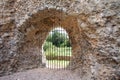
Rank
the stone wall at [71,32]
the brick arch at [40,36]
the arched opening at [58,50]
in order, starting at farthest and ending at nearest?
the arched opening at [58,50]
the brick arch at [40,36]
the stone wall at [71,32]

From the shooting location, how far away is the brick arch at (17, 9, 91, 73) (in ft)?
16.3

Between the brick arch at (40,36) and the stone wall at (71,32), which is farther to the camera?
the brick arch at (40,36)

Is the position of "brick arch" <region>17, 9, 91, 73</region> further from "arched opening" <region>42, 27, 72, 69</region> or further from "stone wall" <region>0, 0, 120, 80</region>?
"arched opening" <region>42, 27, 72, 69</region>

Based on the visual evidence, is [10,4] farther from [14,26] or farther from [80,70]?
[80,70]

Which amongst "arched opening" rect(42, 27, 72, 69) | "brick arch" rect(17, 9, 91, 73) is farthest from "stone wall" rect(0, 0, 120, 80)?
"arched opening" rect(42, 27, 72, 69)

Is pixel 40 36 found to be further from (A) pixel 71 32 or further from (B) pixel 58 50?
(B) pixel 58 50

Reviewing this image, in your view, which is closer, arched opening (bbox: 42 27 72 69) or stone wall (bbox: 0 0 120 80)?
stone wall (bbox: 0 0 120 80)

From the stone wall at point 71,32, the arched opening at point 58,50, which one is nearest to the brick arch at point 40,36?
the stone wall at point 71,32

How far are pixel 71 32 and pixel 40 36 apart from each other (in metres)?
1.13

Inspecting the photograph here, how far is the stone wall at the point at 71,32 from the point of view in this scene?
372cm

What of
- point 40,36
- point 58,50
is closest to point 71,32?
point 40,36

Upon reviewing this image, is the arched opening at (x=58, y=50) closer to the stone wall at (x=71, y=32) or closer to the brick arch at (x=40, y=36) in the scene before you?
the brick arch at (x=40, y=36)

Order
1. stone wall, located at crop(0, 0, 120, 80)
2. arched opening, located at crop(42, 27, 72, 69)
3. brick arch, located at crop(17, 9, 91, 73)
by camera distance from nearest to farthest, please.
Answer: stone wall, located at crop(0, 0, 120, 80) → brick arch, located at crop(17, 9, 91, 73) → arched opening, located at crop(42, 27, 72, 69)

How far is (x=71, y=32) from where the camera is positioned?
5836mm
